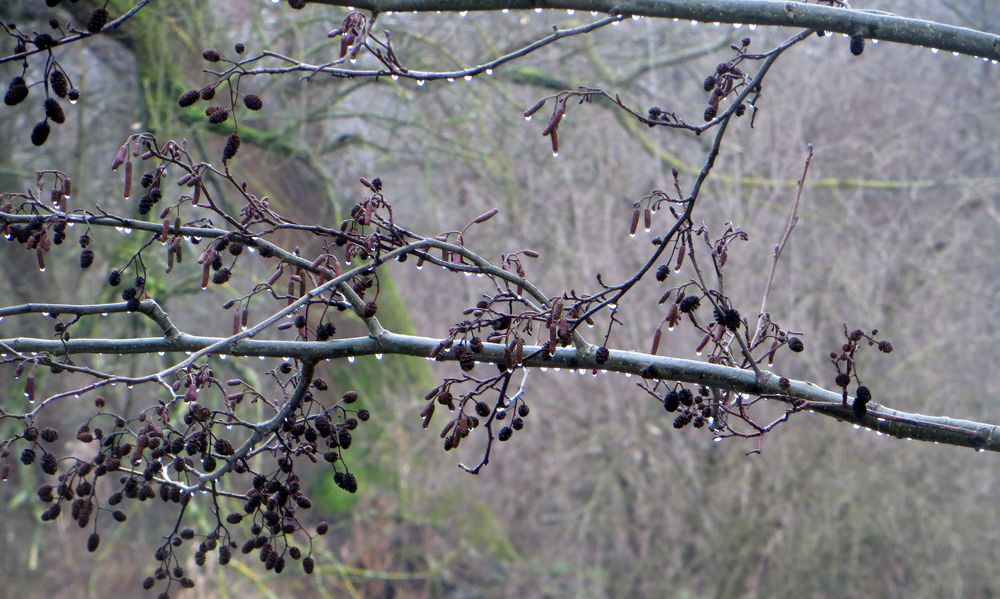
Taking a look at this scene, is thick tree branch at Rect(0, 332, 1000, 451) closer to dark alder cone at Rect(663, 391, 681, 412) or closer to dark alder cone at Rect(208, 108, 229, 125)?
dark alder cone at Rect(663, 391, 681, 412)

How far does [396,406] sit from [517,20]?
341 centimetres

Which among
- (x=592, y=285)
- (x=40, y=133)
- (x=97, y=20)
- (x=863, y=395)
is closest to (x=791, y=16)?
(x=863, y=395)

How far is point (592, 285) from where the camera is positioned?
8398mm

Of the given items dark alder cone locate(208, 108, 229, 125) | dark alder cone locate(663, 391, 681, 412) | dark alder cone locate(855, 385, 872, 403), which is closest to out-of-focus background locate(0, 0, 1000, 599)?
dark alder cone locate(208, 108, 229, 125)

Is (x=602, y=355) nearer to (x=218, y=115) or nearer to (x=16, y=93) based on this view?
(x=218, y=115)

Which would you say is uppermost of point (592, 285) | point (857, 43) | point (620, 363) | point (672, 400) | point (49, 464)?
point (592, 285)

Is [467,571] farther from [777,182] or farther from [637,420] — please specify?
[777,182]

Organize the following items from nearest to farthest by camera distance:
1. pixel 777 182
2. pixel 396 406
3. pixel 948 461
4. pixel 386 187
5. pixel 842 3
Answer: pixel 842 3
pixel 948 461
pixel 777 182
pixel 396 406
pixel 386 187

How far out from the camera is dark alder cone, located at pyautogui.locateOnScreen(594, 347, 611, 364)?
86.9 inches

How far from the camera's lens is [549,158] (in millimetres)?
8969

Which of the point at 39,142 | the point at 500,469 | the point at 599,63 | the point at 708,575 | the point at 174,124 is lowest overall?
the point at 39,142

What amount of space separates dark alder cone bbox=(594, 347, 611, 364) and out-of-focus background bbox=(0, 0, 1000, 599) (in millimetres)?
5029

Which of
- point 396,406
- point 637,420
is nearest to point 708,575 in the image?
point 637,420

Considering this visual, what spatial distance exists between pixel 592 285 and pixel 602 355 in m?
6.20
